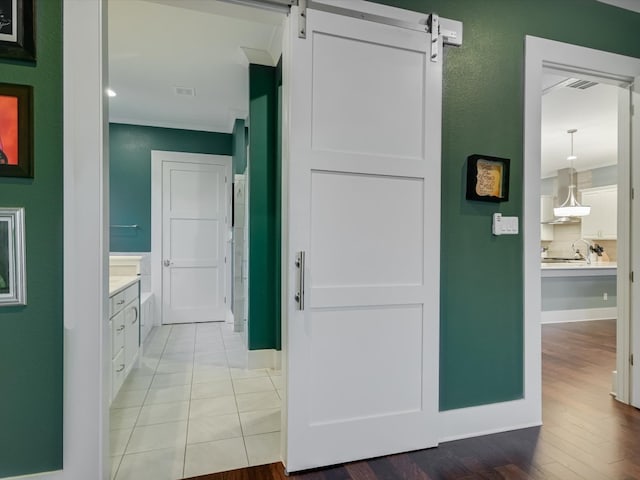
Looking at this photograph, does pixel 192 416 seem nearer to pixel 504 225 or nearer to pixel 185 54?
pixel 504 225

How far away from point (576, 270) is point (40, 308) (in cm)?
616

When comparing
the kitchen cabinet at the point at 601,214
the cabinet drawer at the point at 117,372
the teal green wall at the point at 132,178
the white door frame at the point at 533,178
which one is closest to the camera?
the white door frame at the point at 533,178

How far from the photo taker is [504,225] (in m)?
2.17

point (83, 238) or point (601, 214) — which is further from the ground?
point (601, 214)

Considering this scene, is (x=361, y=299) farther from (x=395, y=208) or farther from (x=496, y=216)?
(x=496, y=216)

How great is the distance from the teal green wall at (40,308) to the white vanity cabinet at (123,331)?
31.9 inches

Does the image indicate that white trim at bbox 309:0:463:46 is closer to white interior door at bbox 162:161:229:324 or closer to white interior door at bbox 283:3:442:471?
white interior door at bbox 283:3:442:471

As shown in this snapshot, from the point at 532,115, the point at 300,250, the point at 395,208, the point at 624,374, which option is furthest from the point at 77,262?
the point at 624,374

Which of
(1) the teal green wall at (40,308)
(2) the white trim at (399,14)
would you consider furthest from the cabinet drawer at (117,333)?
(2) the white trim at (399,14)

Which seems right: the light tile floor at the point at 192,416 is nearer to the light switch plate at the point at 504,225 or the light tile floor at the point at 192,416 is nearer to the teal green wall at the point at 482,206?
the teal green wall at the point at 482,206

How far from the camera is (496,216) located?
2164mm

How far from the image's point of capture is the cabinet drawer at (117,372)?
2.37m

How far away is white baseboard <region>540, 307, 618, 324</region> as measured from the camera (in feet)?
16.9

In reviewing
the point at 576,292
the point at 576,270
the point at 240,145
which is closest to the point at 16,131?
the point at 240,145
